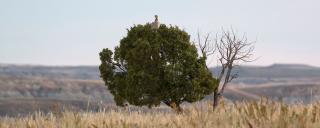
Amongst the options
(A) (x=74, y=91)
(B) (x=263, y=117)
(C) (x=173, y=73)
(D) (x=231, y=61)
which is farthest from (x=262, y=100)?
(A) (x=74, y=91)

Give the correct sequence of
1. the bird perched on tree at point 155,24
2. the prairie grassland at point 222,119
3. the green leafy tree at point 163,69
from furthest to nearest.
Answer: the bird perched on tree at point 155,24 < the green leafy tree at point 163,69 < the prairie grassland at point 222,119

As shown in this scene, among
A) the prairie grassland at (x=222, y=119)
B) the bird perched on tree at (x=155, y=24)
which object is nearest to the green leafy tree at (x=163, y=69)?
the bird perched on tree at (x=155, y=24)

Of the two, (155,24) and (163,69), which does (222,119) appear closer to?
(163,69)

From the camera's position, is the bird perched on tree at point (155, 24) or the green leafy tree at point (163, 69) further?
the bird perched on tree at point (155, 24)

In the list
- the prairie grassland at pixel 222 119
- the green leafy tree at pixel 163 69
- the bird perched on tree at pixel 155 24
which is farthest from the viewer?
the bird perched on tree at pixel 155 24

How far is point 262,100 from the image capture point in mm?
10016

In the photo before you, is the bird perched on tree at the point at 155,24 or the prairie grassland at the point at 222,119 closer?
the prairie grassland at the point at 222,119

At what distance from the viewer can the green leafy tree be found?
93.4 feet

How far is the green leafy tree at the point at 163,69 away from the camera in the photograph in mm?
28453

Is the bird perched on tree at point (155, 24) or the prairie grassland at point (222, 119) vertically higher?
the bird perched on tree at point (155, 24)

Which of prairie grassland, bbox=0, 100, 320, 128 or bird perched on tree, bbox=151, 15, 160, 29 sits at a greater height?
bird perched on tree, bbox=151, 15, 160, 29

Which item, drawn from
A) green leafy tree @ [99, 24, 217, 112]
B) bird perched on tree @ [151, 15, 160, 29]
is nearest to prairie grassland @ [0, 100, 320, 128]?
green leafy tree @ [99, 24, 217, 112]

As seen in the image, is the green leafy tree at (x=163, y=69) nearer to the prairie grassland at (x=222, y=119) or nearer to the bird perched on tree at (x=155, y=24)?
the bird perched on tree at (x=155, y=24)

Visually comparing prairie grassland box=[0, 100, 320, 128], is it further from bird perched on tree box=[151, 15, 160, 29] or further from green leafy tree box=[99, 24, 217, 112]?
bird perched on tree box=[151, 15, 160, 29]
